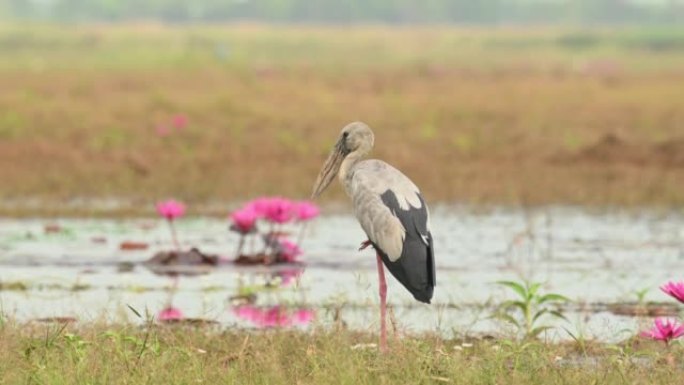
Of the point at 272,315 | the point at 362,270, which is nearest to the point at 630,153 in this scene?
the point at 362,270

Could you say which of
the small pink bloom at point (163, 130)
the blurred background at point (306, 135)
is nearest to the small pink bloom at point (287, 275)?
the blurred background at point (306, 135)

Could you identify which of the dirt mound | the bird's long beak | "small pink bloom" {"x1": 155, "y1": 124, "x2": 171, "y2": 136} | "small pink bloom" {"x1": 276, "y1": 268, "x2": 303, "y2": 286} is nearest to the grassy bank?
the bird's long beak

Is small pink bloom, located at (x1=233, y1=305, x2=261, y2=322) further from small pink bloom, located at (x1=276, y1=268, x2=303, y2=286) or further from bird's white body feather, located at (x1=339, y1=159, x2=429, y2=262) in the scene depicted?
bird's white body feather, located at (x1=339, y1=159, x2=429, y2=262)

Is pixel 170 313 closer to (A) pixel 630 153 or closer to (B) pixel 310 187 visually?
(B) pixel 310 187

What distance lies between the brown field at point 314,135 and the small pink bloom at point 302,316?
248 inches

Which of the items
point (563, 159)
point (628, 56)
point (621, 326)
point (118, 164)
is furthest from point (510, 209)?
point (628, 56)

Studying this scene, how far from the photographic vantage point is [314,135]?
22188 mm

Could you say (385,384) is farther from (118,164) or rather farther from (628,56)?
(628,56)

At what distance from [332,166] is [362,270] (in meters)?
3.59

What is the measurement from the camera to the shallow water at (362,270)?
9.70 metres

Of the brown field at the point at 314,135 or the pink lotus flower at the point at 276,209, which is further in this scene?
the brown field at the point at 314,135

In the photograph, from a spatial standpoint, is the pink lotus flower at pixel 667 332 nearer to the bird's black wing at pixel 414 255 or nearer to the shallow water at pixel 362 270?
the shallow water at pixel 362 270

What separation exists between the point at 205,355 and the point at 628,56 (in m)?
62.6

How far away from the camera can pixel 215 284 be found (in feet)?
36.8
